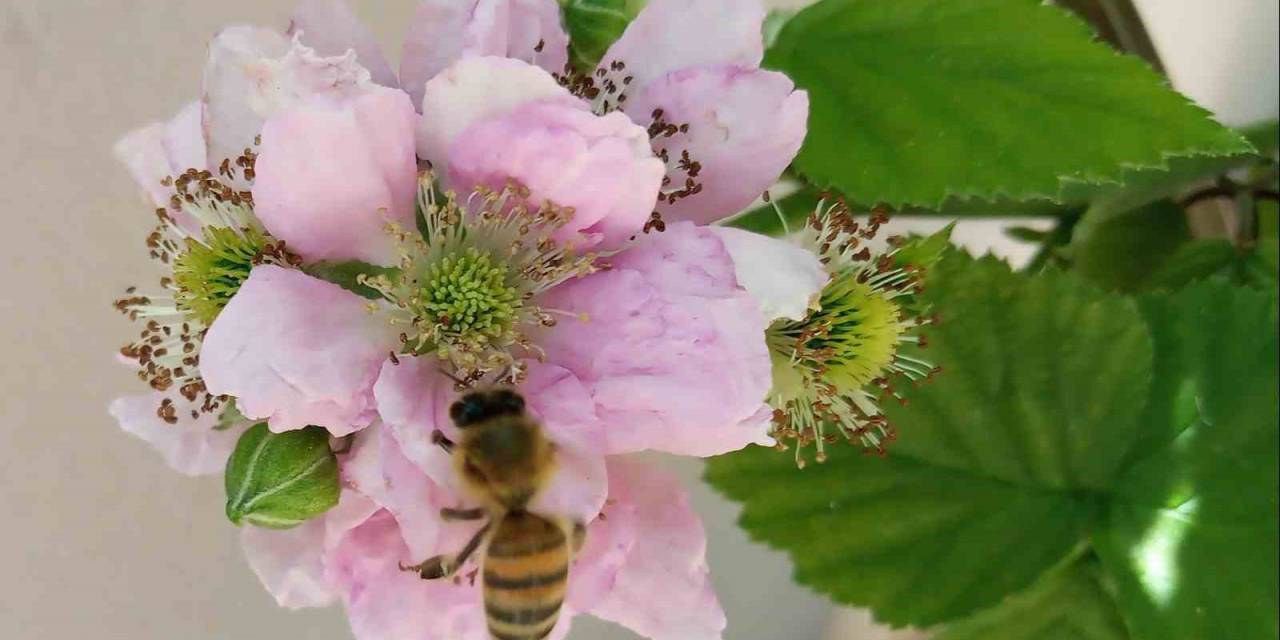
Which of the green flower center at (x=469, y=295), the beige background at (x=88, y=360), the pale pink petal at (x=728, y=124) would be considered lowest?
the beige background at (x=88, y=360)

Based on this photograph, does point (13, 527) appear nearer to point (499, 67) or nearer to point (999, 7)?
point (499, 67)

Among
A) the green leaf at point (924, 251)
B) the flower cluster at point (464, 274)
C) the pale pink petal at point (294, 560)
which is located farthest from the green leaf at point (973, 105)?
the pale pink petal at point (294, 560)

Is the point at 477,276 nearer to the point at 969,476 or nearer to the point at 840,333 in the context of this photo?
the point at 840,333

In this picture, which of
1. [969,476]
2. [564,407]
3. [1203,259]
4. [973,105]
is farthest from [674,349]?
[1203,259]

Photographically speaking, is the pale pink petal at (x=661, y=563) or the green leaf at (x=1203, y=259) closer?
the pale pink petal at (x=661, y=563)

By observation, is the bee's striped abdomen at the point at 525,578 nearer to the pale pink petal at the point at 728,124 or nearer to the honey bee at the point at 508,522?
the honey bee at the point at 508,522

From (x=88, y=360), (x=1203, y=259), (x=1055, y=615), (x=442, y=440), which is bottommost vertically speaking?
(x=1055, y=615)
